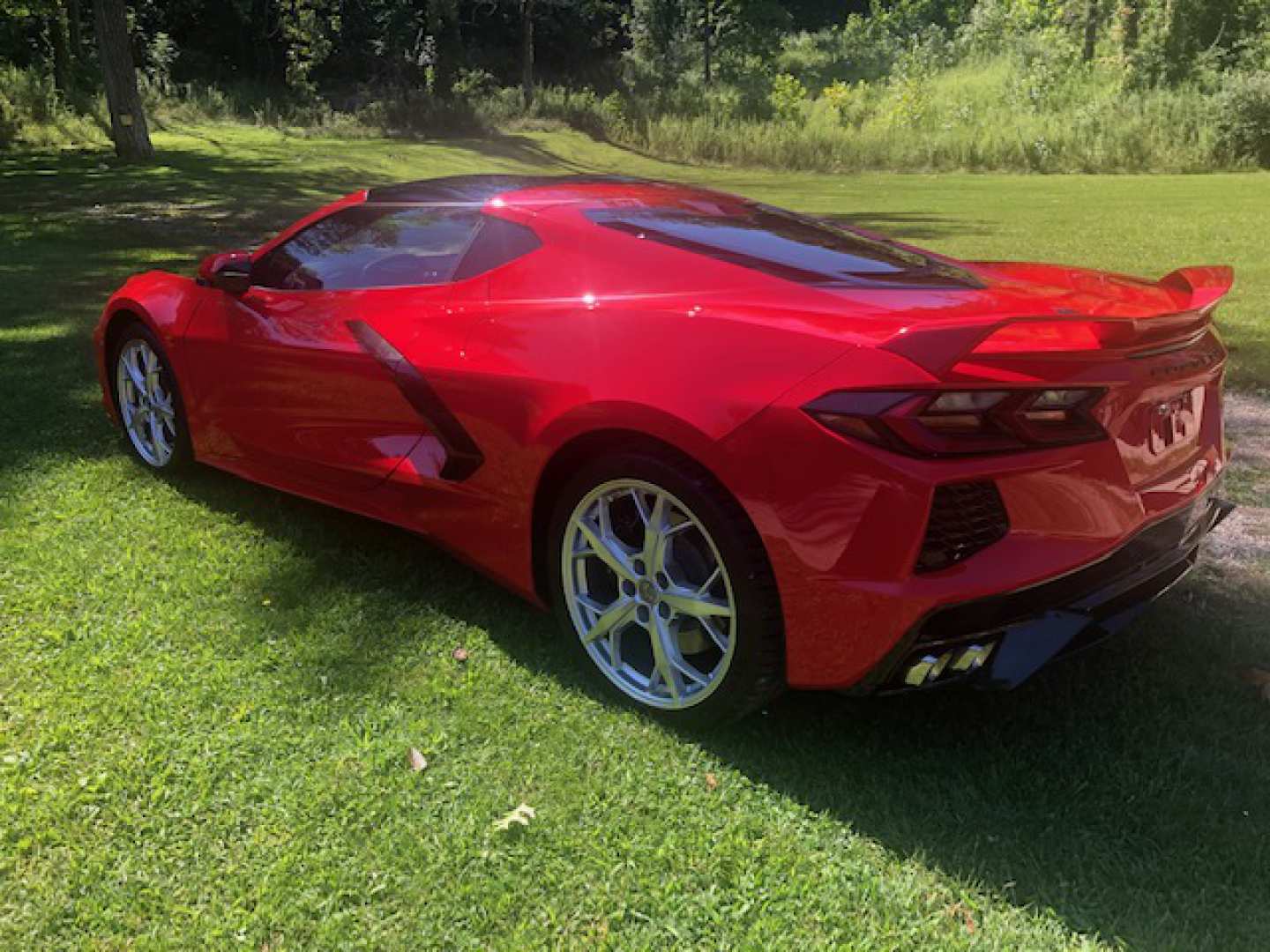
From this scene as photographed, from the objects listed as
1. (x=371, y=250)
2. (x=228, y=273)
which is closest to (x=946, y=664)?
(x=371, y=250)

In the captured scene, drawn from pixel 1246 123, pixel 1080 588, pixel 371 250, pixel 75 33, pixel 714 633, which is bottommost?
pixel 714 633

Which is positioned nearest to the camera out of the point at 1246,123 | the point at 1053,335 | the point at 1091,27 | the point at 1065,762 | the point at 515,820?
the point at 1053,335

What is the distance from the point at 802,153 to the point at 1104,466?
26860 mm

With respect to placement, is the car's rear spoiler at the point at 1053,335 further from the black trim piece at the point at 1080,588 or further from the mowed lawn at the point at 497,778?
the mowed lawn at the point at 497,778

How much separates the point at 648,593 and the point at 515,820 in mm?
662

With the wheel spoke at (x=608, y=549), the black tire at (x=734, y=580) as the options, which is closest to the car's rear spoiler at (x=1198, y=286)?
the black tire at (x=734, y=580)

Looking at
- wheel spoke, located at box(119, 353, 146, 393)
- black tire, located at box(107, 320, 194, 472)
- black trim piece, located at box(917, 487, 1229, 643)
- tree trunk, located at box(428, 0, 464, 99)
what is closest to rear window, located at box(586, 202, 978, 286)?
black trim piece, located at box(917, 487, 1229, 643)

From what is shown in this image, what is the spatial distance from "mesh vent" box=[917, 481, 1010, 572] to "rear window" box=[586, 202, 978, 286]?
29.0 inches

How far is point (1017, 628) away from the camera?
2258 mm

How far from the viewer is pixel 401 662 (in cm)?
305

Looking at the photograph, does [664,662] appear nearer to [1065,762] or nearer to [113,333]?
[1065,762]

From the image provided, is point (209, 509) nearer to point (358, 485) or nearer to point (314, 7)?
point (358, 485)

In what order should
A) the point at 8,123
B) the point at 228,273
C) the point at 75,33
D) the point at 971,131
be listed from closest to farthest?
the point at 228,273 → the point at 8,123 → the point at 971,131 → the point at 75,33

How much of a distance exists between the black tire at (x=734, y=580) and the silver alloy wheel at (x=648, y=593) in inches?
0.9
